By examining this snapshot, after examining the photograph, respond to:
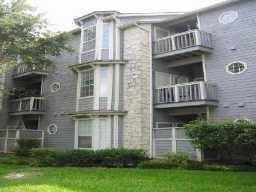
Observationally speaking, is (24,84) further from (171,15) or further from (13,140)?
(171,15)

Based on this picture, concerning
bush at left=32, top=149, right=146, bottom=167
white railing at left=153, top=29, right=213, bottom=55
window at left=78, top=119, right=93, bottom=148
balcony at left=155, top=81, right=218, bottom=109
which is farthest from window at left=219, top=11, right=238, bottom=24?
window at left=78, top=119, right=93, bottom=148

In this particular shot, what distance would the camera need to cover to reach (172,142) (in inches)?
746

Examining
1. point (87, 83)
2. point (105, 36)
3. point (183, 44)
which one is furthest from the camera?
point (87, 83)

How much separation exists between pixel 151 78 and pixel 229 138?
7.27 m

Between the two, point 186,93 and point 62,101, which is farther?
point 62,101

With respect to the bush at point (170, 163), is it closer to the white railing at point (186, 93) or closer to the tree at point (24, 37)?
the white railing at point (186, 93)

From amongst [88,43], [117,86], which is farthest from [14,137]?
[117,86]

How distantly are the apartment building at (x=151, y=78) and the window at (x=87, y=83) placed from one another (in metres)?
0.07

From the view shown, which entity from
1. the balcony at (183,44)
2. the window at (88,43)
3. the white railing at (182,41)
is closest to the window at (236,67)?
the balcony at (183,44)

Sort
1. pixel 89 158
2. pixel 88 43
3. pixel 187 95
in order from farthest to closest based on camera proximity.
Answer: pixel 88 43
pixel 187 95
pixel 89 158

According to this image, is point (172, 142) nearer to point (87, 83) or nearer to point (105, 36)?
point (87, 83)

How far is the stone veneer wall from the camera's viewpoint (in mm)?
20188

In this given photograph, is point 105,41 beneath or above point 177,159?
above

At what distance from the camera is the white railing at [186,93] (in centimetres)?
1833
